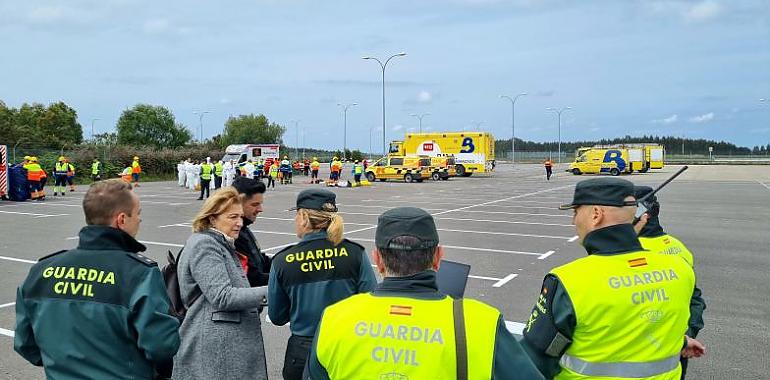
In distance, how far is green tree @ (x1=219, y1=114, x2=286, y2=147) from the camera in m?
93.4

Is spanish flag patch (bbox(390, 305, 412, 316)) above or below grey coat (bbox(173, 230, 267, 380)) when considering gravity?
above

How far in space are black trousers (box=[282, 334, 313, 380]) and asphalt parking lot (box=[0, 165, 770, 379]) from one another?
2067 millimetres

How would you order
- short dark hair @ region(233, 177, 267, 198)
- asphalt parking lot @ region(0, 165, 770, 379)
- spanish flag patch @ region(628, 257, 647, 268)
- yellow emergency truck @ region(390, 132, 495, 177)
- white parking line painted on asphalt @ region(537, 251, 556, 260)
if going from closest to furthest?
spanish flag patch @ region(628, 257, 647, 268) < short dark hair @ region(233, 177, 267, 198) < asphalt parking lot @ region(0, 165, 770, 379) < white parking line painted on asphalt @ region(537, 251, 556, 260) < yellow emergency truck @ region(390, 132, 495, 177)

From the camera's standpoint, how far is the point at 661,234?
388 cm

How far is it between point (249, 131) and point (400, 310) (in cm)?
9481

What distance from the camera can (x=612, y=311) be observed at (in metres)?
2.47

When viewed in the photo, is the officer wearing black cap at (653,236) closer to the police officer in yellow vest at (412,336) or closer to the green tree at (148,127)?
the police officer in yellow vest at (412,336)

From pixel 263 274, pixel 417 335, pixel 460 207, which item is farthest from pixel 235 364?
pixel 460 207

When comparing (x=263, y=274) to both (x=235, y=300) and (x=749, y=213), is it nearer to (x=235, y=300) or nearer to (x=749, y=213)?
(x=235, y=300)

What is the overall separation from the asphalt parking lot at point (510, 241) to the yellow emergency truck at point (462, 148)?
18.8 meters

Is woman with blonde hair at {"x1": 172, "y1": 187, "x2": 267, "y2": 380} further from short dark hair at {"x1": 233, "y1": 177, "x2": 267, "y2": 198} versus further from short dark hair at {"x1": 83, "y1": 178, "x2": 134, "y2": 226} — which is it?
short dark hair at {"x1": 233, "y1": 177, "x2": 267, "y2": 198}

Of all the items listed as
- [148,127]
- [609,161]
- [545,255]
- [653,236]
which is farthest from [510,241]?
→ [148,127]

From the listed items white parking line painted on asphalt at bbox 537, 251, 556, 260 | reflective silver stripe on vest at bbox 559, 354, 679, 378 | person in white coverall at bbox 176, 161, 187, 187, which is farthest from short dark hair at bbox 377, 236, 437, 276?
person in white coverall at bbox 176, 161, 187, 187

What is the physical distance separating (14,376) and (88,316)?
3.30 meters
